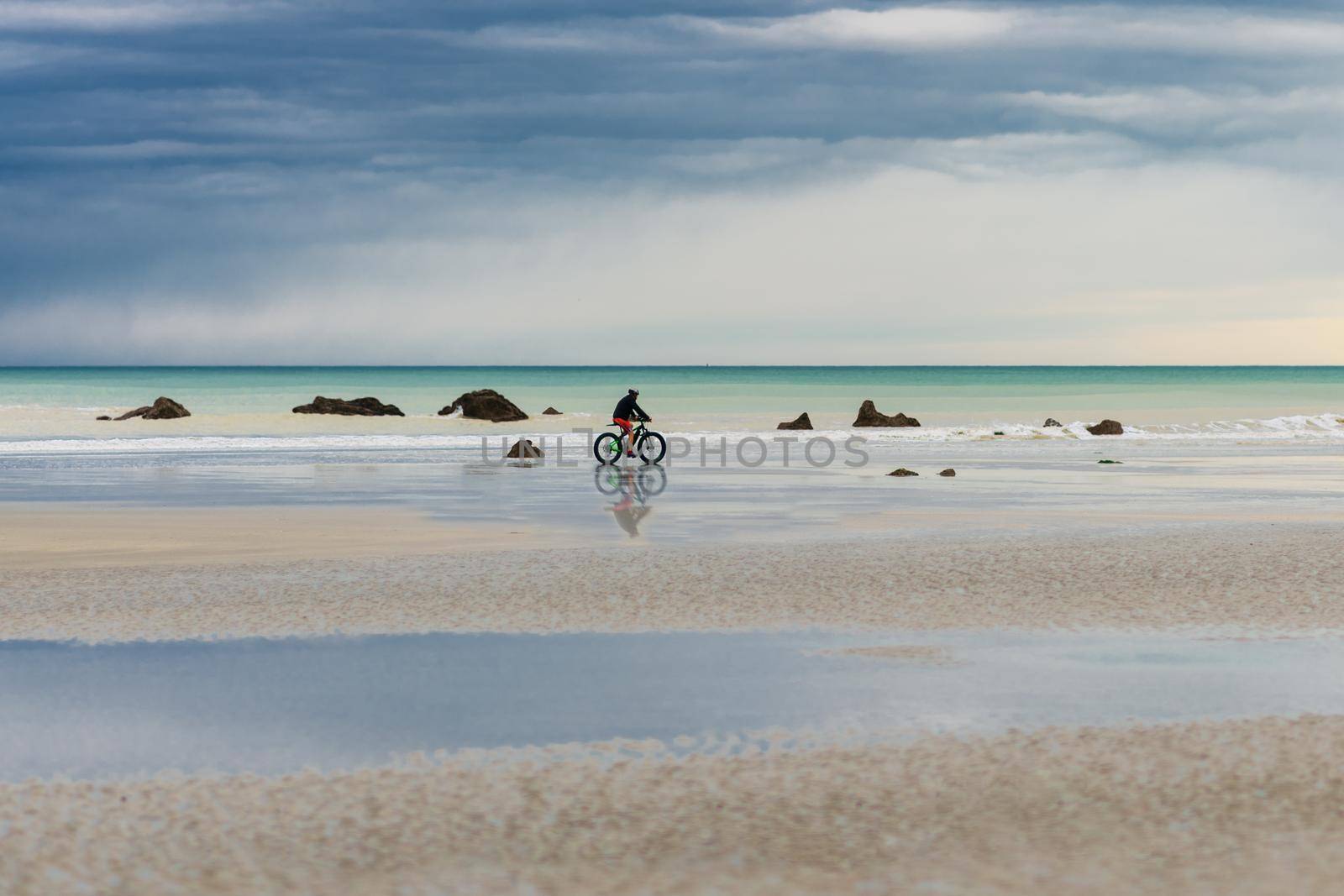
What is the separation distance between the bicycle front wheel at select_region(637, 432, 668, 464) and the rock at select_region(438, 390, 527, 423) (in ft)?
64.5

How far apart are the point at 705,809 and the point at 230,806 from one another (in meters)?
1.91

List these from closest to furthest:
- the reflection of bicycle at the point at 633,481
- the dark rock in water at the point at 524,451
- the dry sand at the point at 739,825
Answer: the dry sand at the point at 739,825 < the reflection of bicycle at the point at 633,481 < the dark rock in water at the point at 524,451

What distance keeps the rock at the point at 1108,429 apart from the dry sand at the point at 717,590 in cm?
2942

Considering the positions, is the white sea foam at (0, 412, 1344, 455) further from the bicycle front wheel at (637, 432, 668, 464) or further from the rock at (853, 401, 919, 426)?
the bicycle front wheel at (637, 432, 668, 464)

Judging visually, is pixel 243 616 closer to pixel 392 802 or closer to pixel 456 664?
pixel 456 664

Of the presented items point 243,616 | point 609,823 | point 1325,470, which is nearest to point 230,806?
point 609,823

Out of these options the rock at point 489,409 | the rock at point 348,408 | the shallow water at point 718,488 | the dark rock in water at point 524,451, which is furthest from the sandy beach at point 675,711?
the rock at point 489,409

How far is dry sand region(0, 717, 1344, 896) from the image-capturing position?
194 inches

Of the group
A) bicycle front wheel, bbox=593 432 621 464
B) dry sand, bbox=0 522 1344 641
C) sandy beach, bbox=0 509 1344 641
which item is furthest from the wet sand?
bicycle front wheel, bbox=593 432 621 464

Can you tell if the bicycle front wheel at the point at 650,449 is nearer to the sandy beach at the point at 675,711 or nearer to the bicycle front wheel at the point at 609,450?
the bicycle front wheel at the point at 609,450

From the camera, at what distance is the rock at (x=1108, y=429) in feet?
142

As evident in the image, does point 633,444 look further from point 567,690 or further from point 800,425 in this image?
point 567,690

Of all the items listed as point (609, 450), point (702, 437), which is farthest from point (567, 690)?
point (702, 437)

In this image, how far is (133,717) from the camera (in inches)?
283
